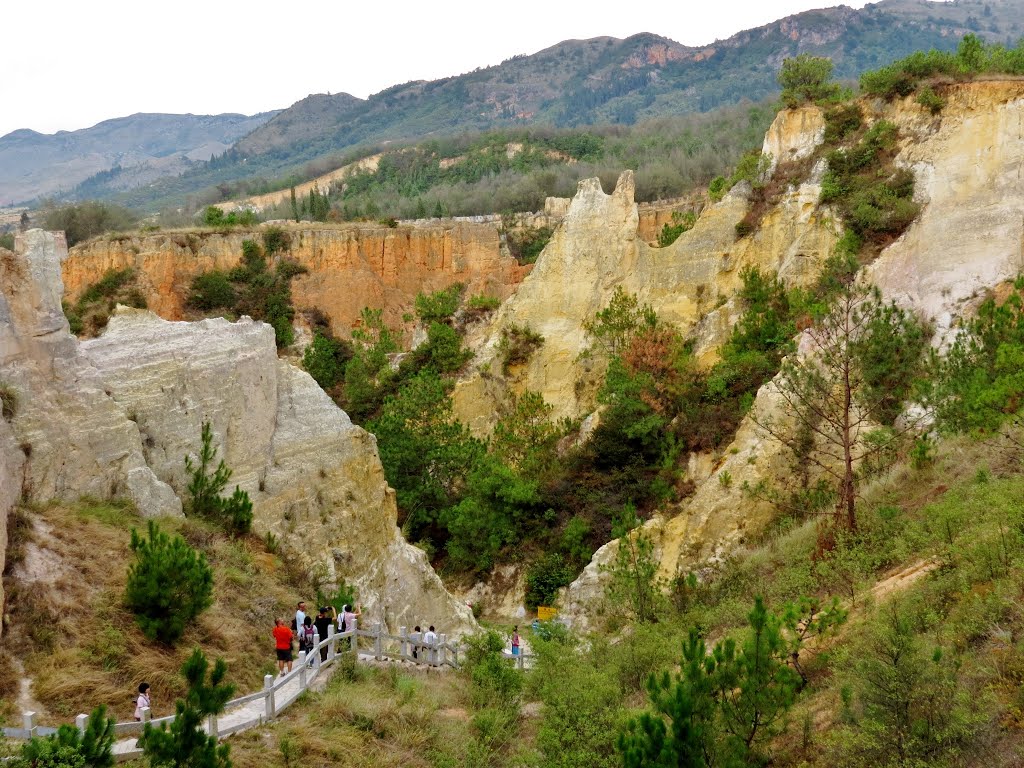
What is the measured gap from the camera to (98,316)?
1548 inches

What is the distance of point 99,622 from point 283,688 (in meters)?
2.17

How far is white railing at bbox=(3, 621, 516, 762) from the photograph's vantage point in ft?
27.6

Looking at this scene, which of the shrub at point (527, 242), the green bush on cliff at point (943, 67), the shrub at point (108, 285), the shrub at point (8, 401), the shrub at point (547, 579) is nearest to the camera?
the shrub at point (8, 401)

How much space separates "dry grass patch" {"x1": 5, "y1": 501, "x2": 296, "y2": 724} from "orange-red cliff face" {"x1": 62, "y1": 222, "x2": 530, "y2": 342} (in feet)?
106

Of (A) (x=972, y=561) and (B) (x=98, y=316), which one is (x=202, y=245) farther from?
(A) (x=972, y=561)

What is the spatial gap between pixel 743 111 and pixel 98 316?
251ft

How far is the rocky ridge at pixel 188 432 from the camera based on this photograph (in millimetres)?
12375

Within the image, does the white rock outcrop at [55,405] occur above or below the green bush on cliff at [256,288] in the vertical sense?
above

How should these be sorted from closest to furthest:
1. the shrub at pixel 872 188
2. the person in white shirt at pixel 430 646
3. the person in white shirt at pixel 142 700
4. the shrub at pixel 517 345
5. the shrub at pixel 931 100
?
the person in white shirt at pixel 142 700 → the person in white shirt at pixel 430 646 → the shrub at pixel 872 188 → the shrub at pixel 931 100 → the shrub at pixel 517 345

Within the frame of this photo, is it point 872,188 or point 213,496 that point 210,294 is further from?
point 213,496

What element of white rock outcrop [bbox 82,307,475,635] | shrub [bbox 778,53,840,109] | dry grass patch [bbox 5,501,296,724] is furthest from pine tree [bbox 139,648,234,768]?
shrub [bbox 778,53,840,109]

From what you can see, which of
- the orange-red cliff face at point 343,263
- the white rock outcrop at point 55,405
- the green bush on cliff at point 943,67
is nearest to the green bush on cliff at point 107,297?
the orange-red cliff face at point 343,263

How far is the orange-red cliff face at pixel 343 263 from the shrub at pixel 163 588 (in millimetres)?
34204

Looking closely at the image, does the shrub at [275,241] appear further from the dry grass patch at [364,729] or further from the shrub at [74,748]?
the shrub at [74,748]
